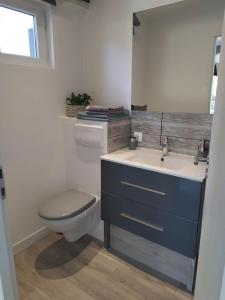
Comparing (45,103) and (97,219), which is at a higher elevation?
(45,103)

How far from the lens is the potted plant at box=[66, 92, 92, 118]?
2064 millimetres

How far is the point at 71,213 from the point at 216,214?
1.18 meters

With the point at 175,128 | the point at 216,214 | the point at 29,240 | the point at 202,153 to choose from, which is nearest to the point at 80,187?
the point at 29,240

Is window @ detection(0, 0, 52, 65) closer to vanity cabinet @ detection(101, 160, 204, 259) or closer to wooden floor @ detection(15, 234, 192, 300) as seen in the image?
vanity cabinet @ detection(101, 160, 204, 259)

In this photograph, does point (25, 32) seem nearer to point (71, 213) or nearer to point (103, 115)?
point (103, 115)

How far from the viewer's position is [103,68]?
6.97ft

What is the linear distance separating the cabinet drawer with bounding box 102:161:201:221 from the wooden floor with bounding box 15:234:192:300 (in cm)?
59

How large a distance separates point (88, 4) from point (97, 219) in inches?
77.6

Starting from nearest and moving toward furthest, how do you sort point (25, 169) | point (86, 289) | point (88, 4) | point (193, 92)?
point (86, 289), point (193, 92), point (25, 169), point (88, 4)

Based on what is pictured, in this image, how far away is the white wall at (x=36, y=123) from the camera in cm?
174

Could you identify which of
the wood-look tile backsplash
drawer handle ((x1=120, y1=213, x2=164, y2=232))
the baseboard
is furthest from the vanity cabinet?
the baseboard

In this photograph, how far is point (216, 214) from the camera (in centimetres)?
73

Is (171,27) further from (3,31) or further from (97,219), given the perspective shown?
(97,219)

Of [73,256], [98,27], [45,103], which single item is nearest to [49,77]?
[45,103]
